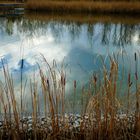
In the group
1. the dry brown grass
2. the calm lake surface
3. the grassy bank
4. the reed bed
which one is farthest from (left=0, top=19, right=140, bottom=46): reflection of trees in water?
the reed bed

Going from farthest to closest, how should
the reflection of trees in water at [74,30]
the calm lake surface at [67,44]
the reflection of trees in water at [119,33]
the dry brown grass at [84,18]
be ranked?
the dry brown grass at [84,18]
the reflection of trees in water at [74,30]
the reflection of trees in water at [119,33]
the calm lake surface at [67,44]

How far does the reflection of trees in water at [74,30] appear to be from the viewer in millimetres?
6809

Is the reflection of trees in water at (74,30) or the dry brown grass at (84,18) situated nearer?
the reflection of trees in water at (74,30)

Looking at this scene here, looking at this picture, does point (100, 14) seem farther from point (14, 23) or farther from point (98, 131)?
point (98, 131)

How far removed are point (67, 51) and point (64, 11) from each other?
4.58 m

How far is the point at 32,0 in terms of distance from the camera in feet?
34.5

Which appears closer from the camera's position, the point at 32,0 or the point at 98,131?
the point at 98,131

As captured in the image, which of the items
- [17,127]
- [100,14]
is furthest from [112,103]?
[100,14]

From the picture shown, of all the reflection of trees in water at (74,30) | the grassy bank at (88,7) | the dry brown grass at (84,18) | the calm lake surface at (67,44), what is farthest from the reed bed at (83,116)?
the grassy bank at (88,7)

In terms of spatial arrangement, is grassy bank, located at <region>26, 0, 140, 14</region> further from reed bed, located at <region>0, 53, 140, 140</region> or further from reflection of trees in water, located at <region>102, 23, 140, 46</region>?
reed bed, located at <region>0, 53, 140, 140</region>

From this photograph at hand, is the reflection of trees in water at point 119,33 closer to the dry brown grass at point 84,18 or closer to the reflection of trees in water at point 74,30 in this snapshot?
the reflection of trees in water at point 74,30

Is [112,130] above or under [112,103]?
under

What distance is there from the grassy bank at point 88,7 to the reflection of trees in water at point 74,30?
1.57 m

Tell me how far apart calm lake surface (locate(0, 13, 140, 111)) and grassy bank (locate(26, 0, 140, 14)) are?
32.8 inches
